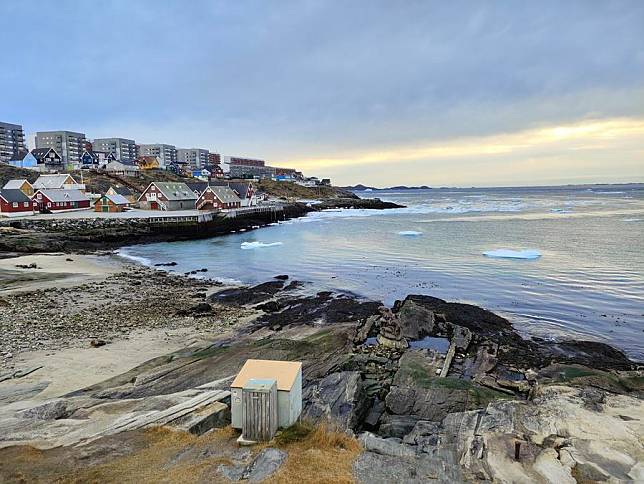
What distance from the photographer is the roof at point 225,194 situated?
75.1 meters

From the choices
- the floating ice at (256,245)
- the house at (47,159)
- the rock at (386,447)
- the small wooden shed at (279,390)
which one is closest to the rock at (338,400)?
the rock at (386,447)

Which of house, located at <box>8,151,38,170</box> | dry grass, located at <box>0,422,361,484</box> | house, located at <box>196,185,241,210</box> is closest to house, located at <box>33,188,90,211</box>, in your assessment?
house, located at <box>196,185,241,210</box>

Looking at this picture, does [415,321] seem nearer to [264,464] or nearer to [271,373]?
[271,373]

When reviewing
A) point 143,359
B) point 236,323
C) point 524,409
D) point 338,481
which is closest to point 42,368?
point 143,359

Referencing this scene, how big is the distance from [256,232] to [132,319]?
142 feet

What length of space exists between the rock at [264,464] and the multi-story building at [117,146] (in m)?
190

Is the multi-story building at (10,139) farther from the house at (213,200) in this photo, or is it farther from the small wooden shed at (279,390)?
the small wooden shed at (279,390)

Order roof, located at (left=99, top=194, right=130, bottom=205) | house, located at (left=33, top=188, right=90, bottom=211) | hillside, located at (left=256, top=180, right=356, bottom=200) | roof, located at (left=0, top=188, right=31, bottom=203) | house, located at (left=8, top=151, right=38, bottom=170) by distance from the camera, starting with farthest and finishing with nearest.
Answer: hillside, located at (left=256, top=180, right=356, bottom=200) → house, located at (left=8, top=151, right=38, bottom=170) → roof, located at (left=99, top=194, right=130, bottom=205) → house, located at (left=33, top=188, right=90, bottom=211) → roof, located at (left=0, top=188, right=31, bottom=203)

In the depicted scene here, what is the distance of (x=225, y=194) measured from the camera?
254ft

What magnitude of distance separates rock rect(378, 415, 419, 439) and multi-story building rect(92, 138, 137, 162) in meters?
189

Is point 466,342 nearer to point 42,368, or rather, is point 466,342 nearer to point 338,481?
point 338,481

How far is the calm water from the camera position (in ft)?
70.3

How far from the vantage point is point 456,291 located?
26484mm

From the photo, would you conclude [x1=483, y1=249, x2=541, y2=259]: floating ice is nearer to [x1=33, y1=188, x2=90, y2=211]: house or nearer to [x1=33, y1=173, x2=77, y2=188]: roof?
[x1=33, y1=188, x2=90, y2=211]: house
